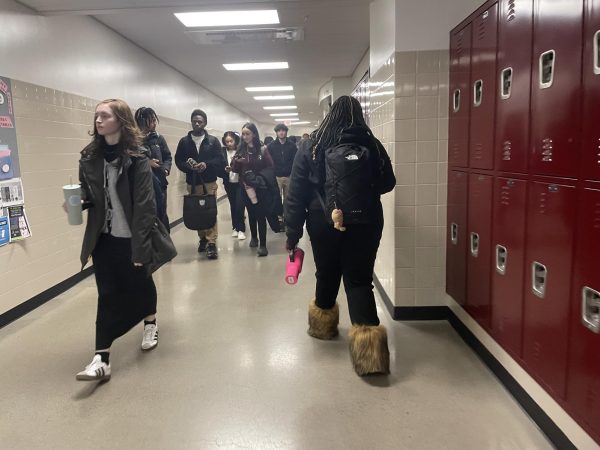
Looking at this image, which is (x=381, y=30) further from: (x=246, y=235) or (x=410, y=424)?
(x=246, y=235)

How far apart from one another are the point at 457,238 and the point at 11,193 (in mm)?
3248

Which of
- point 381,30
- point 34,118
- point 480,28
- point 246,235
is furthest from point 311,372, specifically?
point 246,235

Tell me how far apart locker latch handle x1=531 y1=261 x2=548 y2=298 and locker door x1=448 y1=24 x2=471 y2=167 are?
3.14 ft

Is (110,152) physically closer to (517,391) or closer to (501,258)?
(501,258)

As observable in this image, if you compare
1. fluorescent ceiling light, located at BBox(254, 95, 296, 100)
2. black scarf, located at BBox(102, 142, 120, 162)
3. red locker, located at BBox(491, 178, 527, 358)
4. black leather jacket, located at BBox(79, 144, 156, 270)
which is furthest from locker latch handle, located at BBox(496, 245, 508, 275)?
fluorescent ceiling light, located at BBox(254, 95, 296, 100)

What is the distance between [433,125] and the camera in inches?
123

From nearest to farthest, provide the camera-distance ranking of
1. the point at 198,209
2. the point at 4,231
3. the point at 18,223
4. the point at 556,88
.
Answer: the point at 556,88 → the point at 4,231 → the point at 18,223 → the point at 198,209

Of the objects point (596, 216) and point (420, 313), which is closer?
point (596, 216)

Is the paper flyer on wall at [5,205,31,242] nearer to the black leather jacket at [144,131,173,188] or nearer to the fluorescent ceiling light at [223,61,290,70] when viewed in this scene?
the black leather jacket at [144,131,173,188]

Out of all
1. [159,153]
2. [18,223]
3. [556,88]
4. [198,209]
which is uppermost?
[556,88]

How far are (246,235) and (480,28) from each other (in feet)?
15.8

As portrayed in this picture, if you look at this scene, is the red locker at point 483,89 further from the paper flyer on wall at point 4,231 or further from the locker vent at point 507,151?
the paper flyer on wall at point 4,231

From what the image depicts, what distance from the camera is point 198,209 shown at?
17.2 ft

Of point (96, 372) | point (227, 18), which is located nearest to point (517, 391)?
point (96, 372)
